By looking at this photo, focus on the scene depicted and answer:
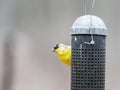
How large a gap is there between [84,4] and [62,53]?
1586 millimetres

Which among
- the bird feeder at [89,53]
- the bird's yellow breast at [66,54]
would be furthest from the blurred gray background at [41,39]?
the bird feeder at [89,53]

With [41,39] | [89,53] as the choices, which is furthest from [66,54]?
[41,39]

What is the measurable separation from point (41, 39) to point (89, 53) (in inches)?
68.3

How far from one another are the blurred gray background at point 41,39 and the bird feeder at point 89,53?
5.40ft

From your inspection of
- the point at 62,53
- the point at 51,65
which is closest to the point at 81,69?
the point at 62,53

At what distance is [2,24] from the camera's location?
3.23 m

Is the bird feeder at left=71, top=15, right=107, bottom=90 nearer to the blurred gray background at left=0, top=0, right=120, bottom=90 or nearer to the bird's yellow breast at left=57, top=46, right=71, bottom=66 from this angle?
the bird's yellow breast at left=57, top=46, right=71, bottom=66

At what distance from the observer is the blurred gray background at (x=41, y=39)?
10.5 ft

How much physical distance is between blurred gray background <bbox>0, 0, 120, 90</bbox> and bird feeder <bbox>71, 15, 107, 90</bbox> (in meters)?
1.65

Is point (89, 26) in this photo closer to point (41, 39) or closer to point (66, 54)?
point (66, 54)

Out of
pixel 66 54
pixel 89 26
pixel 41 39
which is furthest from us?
pixel 41 39

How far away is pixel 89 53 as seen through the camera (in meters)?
1.53

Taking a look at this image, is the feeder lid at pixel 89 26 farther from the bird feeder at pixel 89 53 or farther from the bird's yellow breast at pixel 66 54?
the bird's yellow breast at pixel 66 54

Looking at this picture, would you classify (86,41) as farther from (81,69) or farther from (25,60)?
(25,60)
